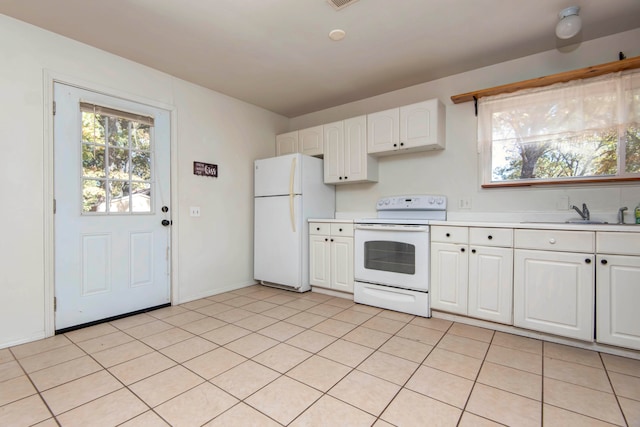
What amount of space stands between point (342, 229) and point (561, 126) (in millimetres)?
2215

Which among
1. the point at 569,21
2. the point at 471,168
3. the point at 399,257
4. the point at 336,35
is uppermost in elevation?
the point at 336,35

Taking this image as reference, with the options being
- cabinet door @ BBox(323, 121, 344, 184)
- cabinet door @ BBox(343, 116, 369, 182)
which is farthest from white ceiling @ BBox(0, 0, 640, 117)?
cabinet door @ BBox(323, 121, 344, 184)

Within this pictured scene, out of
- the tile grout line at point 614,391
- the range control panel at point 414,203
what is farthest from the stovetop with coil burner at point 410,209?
the tile grout line at point 614,391

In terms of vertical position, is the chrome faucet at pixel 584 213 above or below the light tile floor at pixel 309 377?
above

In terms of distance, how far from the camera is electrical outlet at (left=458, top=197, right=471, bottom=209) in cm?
306

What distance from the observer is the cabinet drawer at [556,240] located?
6.95 feet

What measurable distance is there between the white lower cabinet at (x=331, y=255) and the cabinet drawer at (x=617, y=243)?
204 cm

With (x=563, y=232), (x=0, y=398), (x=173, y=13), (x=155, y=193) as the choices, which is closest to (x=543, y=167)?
(x=563, y=232)

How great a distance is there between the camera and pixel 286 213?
12.1ft

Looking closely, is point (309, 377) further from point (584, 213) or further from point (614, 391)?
point (584, 213)

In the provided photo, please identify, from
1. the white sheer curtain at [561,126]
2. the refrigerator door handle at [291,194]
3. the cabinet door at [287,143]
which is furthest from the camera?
the cabinet door at [287,143]

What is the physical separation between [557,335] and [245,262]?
326 cm

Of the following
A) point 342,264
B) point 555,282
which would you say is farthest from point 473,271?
point 342,264

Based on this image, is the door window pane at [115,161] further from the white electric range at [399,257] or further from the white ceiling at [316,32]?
the white electric range at [399,257]
